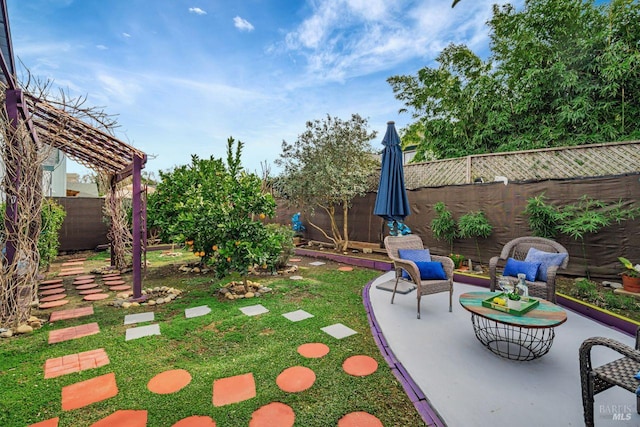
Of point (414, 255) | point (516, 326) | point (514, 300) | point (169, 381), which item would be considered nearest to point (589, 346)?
point (516, 326)

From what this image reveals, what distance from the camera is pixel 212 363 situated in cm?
241

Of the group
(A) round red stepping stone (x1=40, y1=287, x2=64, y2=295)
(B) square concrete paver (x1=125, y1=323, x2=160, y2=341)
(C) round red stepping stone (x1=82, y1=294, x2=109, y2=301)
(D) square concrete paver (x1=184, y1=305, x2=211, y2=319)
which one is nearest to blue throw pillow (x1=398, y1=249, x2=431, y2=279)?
(D) square concrete paver (x1=184, y1=305, x2=211, y2=319)

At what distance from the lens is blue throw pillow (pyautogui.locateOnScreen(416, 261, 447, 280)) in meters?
3.66

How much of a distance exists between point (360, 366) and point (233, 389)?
97 cm

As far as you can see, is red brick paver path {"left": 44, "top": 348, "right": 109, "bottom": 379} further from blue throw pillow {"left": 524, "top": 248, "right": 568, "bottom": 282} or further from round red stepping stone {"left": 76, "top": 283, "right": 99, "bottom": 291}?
blue throw pillow {"left": 524, "top": 248, "right": 568, "bottom": 282}

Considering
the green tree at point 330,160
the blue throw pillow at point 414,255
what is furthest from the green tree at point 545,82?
the blue throw pillow at point 414,255

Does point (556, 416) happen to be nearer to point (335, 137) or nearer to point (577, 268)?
point (577, 268)

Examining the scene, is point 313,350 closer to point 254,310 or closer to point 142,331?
point 254,310

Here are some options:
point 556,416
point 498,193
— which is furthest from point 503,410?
point 498,193

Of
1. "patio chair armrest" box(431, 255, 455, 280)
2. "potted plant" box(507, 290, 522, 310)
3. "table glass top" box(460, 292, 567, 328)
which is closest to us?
"table glass top" box(460, 292, 567, 328)

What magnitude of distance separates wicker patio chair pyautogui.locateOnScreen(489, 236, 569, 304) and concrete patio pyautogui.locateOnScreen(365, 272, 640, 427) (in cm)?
37

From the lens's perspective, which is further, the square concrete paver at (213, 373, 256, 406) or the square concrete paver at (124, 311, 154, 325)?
the square concrete paver at (124, 311, 154, 325)

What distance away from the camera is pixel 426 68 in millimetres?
10555

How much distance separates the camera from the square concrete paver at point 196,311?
3523mm
